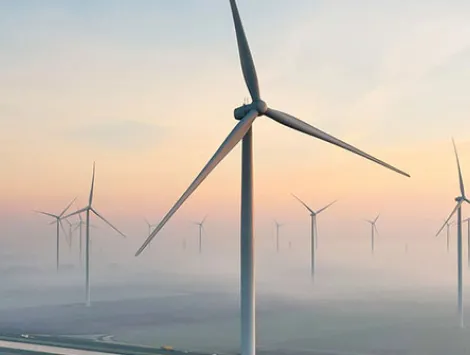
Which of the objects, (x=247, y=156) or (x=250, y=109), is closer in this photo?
(x=247, y=156)

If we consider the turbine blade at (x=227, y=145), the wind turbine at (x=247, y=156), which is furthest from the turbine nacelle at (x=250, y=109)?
the turbine blade at (x=227, y=145)

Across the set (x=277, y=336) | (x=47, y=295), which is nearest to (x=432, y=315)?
(x=277, y=336)

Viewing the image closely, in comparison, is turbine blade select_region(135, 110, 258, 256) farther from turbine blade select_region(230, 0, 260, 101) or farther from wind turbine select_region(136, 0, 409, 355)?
turbine blade select_region(230, 0, 260, 101)

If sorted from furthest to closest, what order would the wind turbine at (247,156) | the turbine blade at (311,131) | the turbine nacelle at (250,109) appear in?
the turbine blade at (311,131) < the turbine nacelle at (250,109) < the wind turbine at (247,156)

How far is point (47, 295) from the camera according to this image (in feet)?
504

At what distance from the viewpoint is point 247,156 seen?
32312mm

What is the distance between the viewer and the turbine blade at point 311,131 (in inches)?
1324

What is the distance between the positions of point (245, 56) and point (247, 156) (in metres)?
6.82

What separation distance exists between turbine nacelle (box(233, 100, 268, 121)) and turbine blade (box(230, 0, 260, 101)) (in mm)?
1092

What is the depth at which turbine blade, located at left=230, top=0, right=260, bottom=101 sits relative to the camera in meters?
34.0

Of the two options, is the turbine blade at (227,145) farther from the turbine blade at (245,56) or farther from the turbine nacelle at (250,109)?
the turbine blade at (245,56)

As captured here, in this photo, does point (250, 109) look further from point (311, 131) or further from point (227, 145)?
point (311, 131)

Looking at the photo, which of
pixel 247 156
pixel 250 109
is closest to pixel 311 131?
pixel 250 109

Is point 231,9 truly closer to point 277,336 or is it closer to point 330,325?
point 277,336
